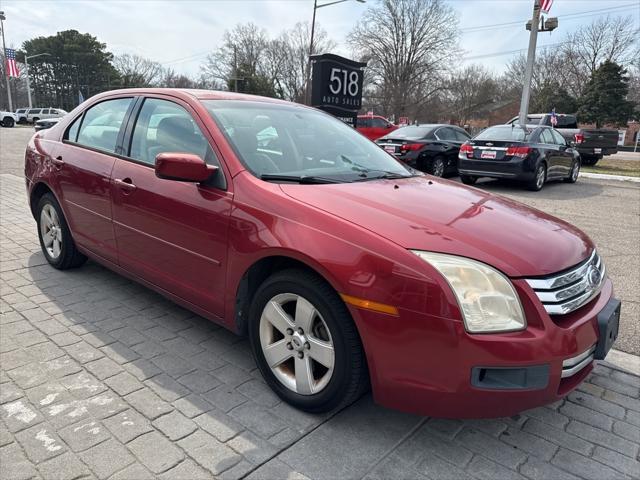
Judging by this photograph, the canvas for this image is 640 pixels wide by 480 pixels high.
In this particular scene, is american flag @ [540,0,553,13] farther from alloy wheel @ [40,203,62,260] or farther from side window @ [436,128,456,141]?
alloy wheel @ [40,203,62,260]

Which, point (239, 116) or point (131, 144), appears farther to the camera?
point (131, 144)

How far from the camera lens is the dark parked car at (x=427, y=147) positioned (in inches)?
438

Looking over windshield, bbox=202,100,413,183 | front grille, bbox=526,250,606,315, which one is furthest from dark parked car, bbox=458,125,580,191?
front grille, bbox=526,250,606,315

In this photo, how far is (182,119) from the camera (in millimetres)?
3055

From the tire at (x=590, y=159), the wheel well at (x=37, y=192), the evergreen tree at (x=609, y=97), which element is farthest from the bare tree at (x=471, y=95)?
the wheel well at (x=37, y=192)

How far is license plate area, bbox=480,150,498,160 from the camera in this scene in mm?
10000

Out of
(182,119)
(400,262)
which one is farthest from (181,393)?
(182,119)

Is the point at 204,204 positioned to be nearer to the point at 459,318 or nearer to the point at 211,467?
the point at 211,467

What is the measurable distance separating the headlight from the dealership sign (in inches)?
208

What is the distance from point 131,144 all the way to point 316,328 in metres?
2.04

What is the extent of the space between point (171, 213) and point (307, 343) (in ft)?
4.07

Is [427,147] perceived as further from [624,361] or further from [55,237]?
[55,237]

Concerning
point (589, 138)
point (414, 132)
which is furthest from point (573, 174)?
point (589, 138)

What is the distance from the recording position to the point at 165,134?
3154mm
